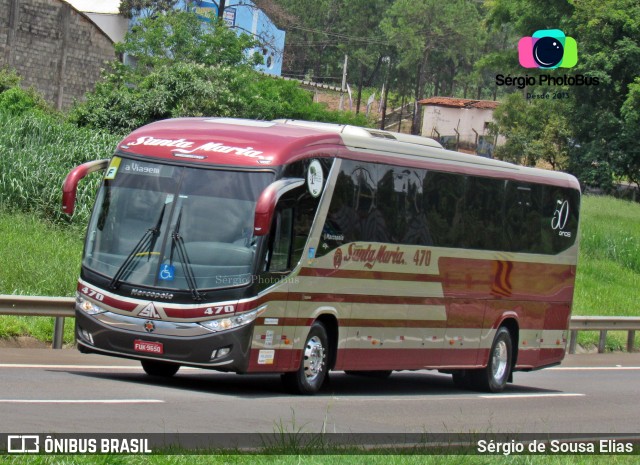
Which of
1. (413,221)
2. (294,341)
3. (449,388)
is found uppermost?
(413,221)

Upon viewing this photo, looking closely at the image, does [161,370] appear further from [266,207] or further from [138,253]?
[266,207]

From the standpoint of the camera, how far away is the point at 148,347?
12625mm

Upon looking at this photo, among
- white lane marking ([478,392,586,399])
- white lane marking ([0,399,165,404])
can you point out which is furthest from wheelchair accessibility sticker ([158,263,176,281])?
white lane marking ([478,392,586,399])

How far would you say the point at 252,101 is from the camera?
41.2 meters

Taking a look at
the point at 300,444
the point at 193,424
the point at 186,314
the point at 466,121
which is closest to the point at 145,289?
the point at 186,314

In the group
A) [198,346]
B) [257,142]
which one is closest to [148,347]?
[198,346]

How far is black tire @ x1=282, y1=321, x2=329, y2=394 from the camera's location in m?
13.7

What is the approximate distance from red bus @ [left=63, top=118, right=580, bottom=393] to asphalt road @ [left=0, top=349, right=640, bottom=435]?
485 millimetres

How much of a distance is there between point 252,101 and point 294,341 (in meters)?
28.6

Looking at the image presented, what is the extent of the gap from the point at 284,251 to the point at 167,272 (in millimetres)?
1347

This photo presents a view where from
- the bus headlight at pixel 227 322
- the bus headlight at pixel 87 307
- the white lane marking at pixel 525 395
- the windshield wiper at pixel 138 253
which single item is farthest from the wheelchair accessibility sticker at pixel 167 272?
the white lane marking at pixel 525 395

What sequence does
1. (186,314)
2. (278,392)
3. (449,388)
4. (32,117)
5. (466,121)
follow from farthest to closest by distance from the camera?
(466,121) → (32,117) → (449,388) → (278,392) → (186,314)

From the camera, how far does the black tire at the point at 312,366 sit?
1370 centimetres

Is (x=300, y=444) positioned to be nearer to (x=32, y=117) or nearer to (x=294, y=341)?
(x=294, y=341)
